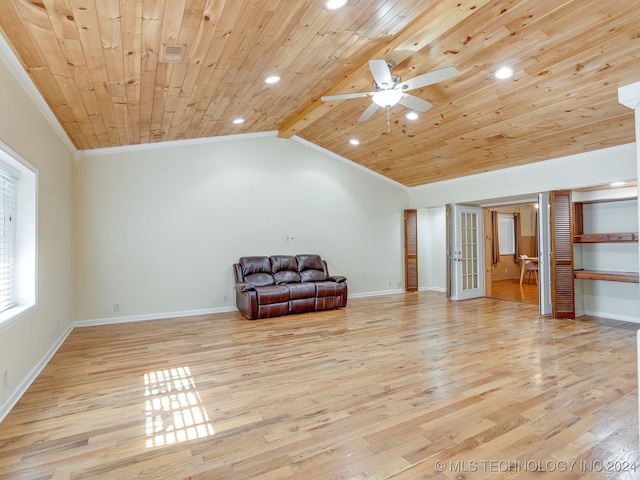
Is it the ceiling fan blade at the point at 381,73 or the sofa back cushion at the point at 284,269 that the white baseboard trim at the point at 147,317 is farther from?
the ceiling fan blade at the point at 381,73

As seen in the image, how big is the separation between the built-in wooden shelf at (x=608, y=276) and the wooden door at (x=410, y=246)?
Answer: 3.33 m

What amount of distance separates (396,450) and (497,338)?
2929 mm

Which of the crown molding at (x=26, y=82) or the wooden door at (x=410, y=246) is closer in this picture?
the crown molding at (x=26, y=82)

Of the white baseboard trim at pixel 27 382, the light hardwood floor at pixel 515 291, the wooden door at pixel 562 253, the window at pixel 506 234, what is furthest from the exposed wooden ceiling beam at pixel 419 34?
the window at pixel 506 234

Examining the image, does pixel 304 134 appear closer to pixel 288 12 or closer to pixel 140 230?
pixel 140 230

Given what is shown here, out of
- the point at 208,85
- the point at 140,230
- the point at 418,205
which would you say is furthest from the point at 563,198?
the point at 140,230

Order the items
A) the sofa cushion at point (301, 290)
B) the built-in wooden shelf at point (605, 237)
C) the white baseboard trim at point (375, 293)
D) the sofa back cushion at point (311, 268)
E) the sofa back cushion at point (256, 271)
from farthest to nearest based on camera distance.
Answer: the white baseboard trim at point (375, 293) < the sofa back cushion at point (311, 268) < the sofa back cushion at point (256, 271) < the sofa cushion at point (301, 290) < the built-in wooden shelf at point (605, 237)

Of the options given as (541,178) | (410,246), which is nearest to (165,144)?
(410,246)

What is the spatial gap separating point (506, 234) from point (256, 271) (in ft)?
25.7

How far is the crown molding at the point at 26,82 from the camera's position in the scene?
8.35 feet

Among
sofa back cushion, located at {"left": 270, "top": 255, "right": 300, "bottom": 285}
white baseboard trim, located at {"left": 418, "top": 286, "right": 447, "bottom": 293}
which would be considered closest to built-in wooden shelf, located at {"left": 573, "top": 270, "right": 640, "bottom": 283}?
white baseboard trim, located at {"left": 418, "top": 286, "right": 447, "bottom": 293}

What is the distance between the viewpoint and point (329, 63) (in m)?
3.79

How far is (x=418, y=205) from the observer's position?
27.1ft

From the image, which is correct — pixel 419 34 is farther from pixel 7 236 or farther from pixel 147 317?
pixel 147 317
